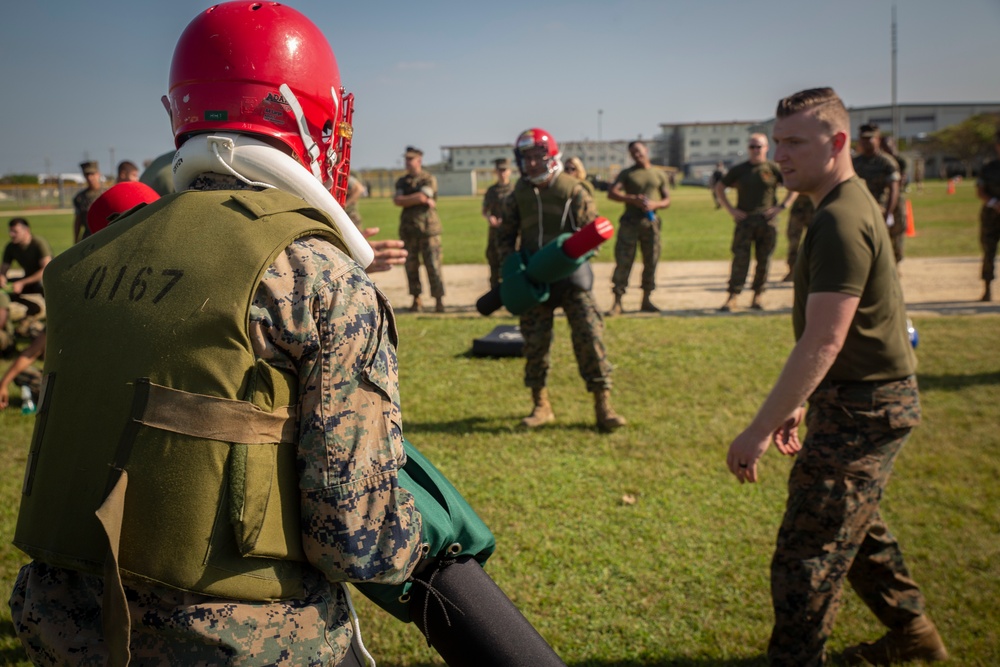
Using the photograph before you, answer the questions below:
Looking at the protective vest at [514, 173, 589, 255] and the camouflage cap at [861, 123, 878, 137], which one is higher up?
the camouflage cap at [861, 123, 878, 137]

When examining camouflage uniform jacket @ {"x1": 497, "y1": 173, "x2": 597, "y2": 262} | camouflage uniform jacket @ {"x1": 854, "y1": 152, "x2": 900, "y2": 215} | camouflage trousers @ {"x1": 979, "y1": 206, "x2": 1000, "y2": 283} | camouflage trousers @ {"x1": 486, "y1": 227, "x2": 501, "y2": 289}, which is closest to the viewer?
→ camouflage uniform jacket @ {"x1": 497, "y1": 173, "x2": 597, "y2": 262}

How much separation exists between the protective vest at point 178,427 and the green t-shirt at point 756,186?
11.2 metres

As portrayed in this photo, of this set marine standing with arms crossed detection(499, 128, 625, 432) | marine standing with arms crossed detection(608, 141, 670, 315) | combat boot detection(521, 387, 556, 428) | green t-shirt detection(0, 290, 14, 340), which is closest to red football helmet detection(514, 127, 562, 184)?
marine standing with arms crossed detection(499, 128, 625, 432)

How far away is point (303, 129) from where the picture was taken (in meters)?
1.80

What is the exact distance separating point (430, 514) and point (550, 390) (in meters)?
5.97

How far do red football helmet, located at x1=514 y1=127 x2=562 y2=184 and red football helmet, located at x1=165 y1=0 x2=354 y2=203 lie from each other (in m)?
5.04

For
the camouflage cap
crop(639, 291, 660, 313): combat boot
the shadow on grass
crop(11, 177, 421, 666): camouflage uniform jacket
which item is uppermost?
the camouflage cap

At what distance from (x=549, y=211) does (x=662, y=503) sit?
115 inches

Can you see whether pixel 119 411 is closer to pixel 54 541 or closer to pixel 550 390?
pixel 54 541

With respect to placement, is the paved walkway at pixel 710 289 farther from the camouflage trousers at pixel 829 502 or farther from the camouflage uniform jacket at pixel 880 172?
the camouflage trousers at pixel 829 502

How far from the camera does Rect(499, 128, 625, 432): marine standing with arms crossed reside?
6.32m

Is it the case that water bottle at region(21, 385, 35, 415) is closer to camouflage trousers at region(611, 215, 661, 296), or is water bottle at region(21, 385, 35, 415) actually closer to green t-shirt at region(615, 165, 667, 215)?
camouflage trousers at region(611, 215, 661, 296)

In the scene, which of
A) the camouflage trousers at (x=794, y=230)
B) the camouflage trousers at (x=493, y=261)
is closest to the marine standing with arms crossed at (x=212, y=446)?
the camouflage trousers at (x=493, y=261)

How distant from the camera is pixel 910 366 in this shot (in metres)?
3.00
